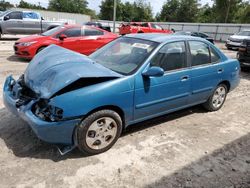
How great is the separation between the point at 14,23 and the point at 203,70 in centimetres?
1456

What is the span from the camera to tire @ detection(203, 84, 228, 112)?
5191mm

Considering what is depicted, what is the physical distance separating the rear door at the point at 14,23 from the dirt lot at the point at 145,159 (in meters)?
12.9

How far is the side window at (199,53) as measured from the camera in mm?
4590

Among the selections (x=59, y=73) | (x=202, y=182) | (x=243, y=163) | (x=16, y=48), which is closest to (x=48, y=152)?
(x=59, y=73)

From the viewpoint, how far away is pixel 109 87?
3391mm

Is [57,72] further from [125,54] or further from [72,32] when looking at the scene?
[72,32]

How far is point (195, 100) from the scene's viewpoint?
188 inches

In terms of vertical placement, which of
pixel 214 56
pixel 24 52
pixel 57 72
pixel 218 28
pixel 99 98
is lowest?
pixel 24 52

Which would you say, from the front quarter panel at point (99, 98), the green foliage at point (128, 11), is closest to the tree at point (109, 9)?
the green foliage at point (128, 11)

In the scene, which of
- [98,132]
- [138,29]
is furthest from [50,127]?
[138,29]

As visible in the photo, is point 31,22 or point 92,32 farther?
point 31,22

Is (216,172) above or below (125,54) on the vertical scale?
below

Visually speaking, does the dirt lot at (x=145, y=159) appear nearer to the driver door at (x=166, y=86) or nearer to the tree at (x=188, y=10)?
the driver door at (x=166, y=86)

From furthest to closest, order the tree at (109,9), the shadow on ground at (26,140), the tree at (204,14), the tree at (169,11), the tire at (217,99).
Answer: the tree at (109,9) < the tree at (169,11) < the tree at (204,14) < the tire at (217,99) < the shadow on ground at (26,140)
